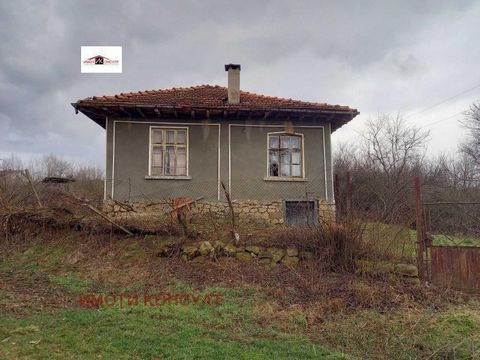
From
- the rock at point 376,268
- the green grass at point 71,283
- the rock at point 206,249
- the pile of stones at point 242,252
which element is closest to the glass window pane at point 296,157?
the pile of stones at point 242,252

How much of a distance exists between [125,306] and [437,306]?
5.40m

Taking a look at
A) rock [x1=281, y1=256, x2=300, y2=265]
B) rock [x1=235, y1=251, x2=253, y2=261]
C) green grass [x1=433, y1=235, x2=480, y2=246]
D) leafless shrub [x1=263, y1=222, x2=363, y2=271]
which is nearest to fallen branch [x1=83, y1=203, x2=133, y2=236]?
rock [x1=235, y1=251, x2=253, y2=261]

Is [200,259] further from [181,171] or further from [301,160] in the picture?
[301,160]

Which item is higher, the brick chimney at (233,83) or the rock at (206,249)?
the brick chimney at (233,83)

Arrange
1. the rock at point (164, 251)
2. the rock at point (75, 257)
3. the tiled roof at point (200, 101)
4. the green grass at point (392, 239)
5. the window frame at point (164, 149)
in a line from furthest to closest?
the window frame at point (164, 149) → the tiled roof at point (200, 101) → the rock at point (75, 257) → the rock at point (164, 251) → the green grass at point (392, 239)

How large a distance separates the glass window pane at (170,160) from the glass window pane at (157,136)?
422mm

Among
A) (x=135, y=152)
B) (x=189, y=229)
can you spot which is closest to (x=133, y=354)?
(x=189, y=229)

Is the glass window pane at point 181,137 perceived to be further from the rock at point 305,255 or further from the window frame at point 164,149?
the rock at point 305,255

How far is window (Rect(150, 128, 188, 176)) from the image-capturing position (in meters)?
12.7

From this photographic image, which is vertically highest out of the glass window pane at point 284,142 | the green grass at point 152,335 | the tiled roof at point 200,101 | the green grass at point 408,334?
the tiled roof at point 200,101

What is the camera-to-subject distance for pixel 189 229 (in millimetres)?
9227

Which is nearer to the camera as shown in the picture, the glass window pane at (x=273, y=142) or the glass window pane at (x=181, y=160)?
the glass window pane at (x=181, y=160)

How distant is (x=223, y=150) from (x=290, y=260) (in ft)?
18.4

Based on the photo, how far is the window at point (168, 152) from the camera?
1268cm
